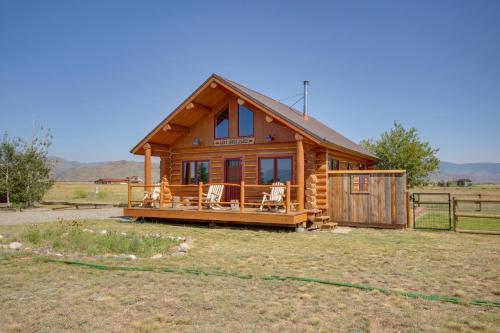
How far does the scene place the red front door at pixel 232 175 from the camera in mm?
17234

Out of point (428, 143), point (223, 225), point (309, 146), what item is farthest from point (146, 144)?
point (428, 143)

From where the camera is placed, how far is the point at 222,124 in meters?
17.6

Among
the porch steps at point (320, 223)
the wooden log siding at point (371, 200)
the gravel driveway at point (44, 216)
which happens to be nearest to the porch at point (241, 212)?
the porch steps at point (320, 223)

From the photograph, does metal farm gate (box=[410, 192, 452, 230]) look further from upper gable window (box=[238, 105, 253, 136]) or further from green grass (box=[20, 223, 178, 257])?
green grass (box=[20, 223, 178, 257])

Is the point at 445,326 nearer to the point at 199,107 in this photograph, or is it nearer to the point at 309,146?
the point at 309,146

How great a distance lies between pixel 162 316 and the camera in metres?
4.64

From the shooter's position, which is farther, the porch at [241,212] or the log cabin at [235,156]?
the log cabin at [235,156]

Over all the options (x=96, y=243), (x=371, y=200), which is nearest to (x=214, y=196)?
(x=371, y=200)

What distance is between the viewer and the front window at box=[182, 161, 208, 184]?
59.2ft

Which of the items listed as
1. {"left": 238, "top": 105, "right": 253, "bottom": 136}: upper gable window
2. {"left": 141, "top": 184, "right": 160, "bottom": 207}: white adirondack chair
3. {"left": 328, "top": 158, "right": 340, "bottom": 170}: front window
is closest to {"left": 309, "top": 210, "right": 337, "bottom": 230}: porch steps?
{"left": 328, "top": 158, "right": 340, "bottom": 170}: front window

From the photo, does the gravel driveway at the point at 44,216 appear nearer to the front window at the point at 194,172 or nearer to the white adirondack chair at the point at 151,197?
the white adirondack chair at the point at 151,197

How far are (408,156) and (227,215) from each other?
23847mm

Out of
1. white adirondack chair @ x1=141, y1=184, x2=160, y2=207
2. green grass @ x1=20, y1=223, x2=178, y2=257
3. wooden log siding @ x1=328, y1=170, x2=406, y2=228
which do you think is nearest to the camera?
green grass @ x1=20, y1=223, x2=178, y2=257

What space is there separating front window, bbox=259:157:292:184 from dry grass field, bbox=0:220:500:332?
6.37 meters
